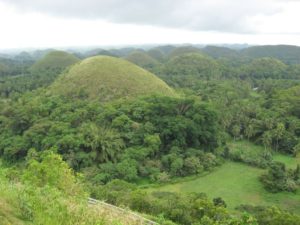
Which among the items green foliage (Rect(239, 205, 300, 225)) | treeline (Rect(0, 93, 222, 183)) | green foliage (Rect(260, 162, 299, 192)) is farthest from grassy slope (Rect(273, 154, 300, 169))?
green foliage (Rect(239, 205, 300, 225))

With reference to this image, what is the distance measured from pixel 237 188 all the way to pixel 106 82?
2132cm

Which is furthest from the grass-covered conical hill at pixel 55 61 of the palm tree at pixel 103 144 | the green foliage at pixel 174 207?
the green foliage at pixel 174 207

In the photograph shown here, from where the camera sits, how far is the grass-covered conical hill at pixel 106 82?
3781 cm

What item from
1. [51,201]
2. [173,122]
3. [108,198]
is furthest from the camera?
[173,122]

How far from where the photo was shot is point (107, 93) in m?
37.4

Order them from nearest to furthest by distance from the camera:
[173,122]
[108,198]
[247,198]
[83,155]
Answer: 1. [108,198]
2. [247,198]
3. [83,155]
4. [173,122]

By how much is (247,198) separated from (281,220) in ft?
24.4

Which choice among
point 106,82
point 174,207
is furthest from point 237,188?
point 106,82

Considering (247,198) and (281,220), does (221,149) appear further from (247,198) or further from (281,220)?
(281,220)

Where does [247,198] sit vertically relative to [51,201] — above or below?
below

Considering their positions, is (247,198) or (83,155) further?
(83,155)

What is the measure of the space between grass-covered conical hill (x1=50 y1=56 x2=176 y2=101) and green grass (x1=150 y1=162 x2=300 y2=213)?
50.6 feet

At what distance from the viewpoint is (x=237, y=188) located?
74.3 feet

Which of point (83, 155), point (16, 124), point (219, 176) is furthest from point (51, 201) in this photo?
point (16, 124)
